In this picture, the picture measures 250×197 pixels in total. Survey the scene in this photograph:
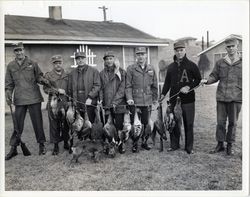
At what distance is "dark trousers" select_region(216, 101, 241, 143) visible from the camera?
4488mm

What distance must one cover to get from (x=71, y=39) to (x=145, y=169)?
7.83 feet

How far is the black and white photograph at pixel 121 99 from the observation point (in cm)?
438

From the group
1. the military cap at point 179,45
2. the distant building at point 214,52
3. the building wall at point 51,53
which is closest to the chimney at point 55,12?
the building wall at point 51,53

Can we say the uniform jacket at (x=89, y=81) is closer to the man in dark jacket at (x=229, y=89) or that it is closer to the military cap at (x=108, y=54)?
the military cap at (x=108, y=54)

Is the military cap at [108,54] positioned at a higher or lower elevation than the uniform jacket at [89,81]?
higher

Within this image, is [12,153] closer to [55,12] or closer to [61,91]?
[61,91]

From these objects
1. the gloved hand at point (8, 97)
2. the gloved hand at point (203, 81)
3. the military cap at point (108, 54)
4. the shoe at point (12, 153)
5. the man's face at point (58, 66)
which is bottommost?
the shoe at point (12, 153)

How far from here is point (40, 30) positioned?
485 centimetres

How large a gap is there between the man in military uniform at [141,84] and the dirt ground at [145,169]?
0.55 m

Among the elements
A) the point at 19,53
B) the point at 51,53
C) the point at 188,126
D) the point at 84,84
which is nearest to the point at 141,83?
the point at 84,84

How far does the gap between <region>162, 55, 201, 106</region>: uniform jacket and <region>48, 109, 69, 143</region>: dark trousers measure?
70.6 inches

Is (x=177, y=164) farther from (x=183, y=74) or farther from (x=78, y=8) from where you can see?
(x=78, y=8)

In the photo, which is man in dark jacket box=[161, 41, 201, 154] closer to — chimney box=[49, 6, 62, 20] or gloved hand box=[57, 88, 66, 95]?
gloved hand box=[57, 88, 66, 95]
